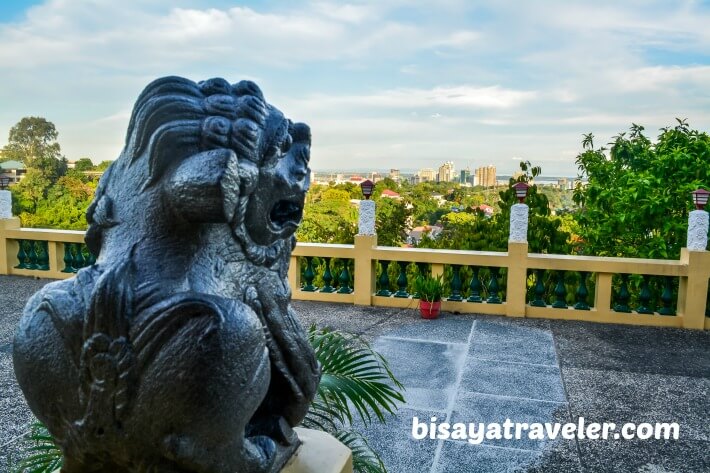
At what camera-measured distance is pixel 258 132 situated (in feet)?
4.68

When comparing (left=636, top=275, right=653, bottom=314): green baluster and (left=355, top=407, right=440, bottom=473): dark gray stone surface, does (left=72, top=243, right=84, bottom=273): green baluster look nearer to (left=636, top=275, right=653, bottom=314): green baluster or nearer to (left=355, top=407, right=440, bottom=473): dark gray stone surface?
(left=355, top=407, right=440, bottom=473): dark gray stone surface

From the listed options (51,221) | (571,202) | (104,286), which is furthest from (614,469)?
(51,221)

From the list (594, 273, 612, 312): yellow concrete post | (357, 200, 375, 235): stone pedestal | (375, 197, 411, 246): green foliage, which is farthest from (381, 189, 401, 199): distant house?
(594, 273, 612, 312): yellow concrete post

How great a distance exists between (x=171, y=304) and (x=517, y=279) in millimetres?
5926

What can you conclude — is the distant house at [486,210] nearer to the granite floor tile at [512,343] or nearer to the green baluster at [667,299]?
the granite floor tile at [512,343]

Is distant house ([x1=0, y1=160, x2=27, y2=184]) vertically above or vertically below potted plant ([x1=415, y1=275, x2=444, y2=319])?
above

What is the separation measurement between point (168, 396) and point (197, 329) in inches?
5.8

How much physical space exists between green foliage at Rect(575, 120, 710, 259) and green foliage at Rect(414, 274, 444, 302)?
9.05ft

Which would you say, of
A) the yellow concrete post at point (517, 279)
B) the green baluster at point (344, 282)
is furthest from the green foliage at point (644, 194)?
the green baluster at point (344, 282)

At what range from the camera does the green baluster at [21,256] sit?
28.8 ft

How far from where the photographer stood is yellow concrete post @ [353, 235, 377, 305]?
708 cm

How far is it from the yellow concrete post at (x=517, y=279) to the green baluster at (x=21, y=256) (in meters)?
6.91

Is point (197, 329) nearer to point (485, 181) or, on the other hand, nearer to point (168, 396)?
point (168, 396)

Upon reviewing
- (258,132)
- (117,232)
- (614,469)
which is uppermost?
(258,132)
